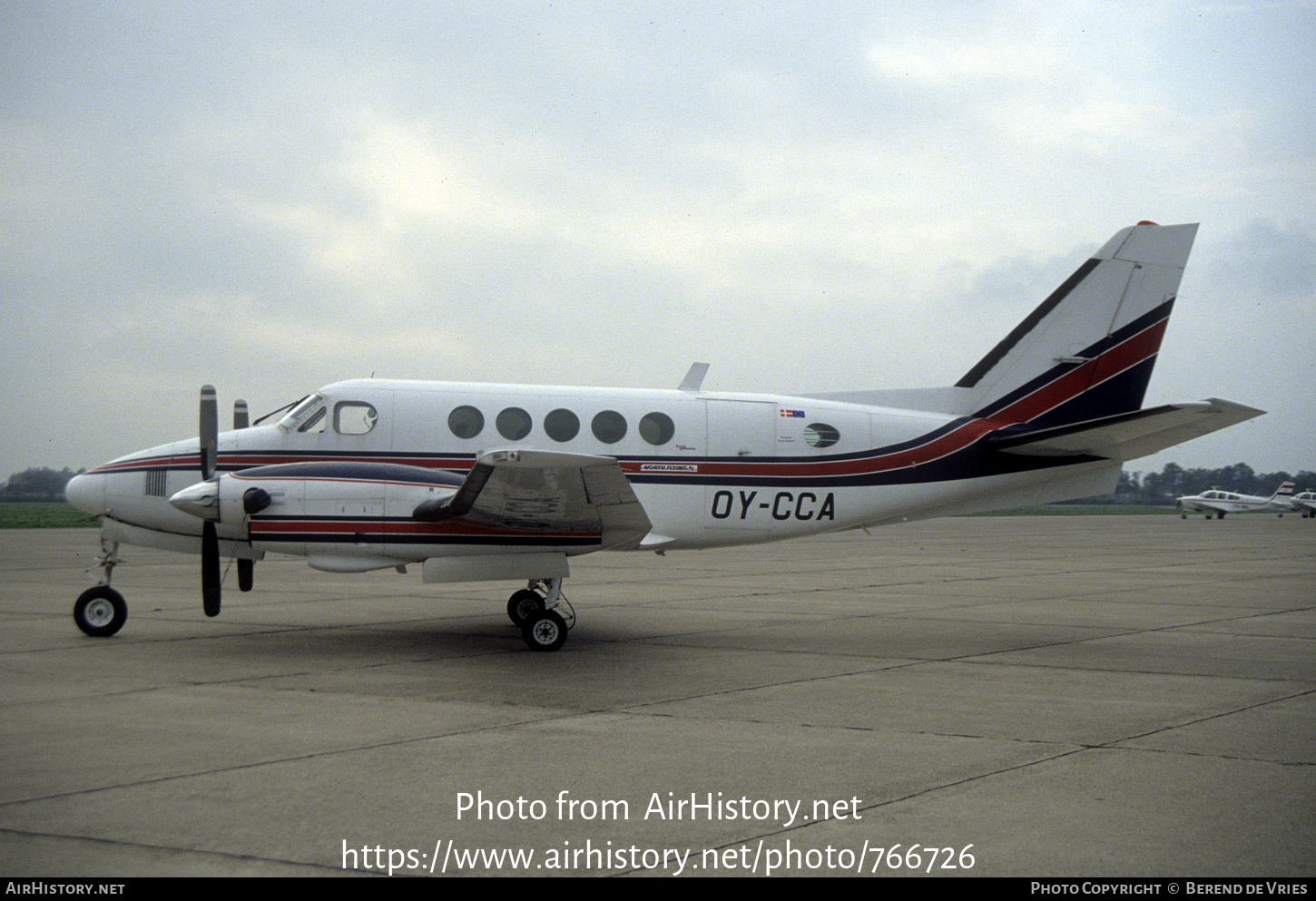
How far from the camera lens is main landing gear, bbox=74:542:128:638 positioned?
11.3 meters

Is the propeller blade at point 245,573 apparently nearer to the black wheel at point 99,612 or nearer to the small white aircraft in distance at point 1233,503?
the black wheel at point 99,612

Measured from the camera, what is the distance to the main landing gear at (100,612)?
11.3m

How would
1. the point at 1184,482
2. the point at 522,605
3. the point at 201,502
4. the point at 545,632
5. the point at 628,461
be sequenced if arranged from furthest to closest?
the point at 1184,482 < the point at 522,605 < the point at 628,461 < the point at 545,632 < the point at 201,502

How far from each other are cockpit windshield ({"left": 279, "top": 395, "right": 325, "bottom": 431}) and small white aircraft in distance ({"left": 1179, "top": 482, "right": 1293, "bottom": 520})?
69260 mm

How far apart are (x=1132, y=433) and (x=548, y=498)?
266 inches

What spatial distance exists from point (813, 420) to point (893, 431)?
101 cm

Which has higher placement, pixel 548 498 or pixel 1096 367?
pixel 1096 367

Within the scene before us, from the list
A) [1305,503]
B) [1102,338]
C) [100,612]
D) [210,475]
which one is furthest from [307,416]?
[1305,503]

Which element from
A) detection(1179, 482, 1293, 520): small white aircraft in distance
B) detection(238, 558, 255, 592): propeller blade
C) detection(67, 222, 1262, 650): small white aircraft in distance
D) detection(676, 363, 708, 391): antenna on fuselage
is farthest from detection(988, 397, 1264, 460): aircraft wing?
detection(1179, 482, 1293, 520): small white aircraft in distance

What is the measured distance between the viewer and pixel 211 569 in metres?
10.6

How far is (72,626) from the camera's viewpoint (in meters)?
12.2

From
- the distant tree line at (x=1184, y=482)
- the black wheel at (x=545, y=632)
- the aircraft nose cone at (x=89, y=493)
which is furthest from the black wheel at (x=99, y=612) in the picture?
the distant tree line at (x=1184, y=482)

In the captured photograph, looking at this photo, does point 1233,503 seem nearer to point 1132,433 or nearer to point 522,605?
point 1132,433

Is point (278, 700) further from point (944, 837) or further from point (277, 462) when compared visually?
point (944, 837)
